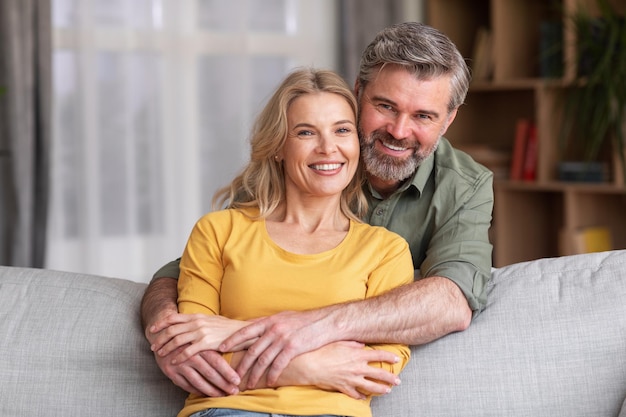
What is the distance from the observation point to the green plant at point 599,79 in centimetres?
348

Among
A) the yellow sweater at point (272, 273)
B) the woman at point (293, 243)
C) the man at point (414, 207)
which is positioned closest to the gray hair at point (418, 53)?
the man at point (414, 207)

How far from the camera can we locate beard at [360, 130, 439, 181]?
204cm

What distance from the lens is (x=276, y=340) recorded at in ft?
5.34

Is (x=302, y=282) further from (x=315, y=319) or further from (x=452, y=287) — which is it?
(x=452, y=287)

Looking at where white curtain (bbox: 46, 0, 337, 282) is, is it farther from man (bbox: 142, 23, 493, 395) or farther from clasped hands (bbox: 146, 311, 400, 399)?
clasped hands (bbox: 146, 311, 400, 399)

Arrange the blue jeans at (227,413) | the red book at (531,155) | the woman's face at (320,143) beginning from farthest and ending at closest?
the red book at (531,155), the woman's face at (320,143), the blue jeans at (227,413)

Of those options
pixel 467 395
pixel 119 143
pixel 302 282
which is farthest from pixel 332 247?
pixel 119 143

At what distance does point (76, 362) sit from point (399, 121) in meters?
0.92

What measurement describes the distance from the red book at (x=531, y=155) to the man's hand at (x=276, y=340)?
263 cm

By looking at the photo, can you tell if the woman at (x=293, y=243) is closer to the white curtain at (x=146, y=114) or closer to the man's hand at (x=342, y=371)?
the man's hand at (x=342, y=371)

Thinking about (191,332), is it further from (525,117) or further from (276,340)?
(525,117)

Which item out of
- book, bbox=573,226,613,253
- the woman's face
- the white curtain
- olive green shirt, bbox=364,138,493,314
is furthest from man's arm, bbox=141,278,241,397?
book, bbox=573,226,613,253

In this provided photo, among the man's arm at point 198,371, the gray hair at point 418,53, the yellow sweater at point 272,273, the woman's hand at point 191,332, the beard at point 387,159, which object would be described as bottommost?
the man's arm at point 198,371

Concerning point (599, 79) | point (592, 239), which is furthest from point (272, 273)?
point (592, 239)
